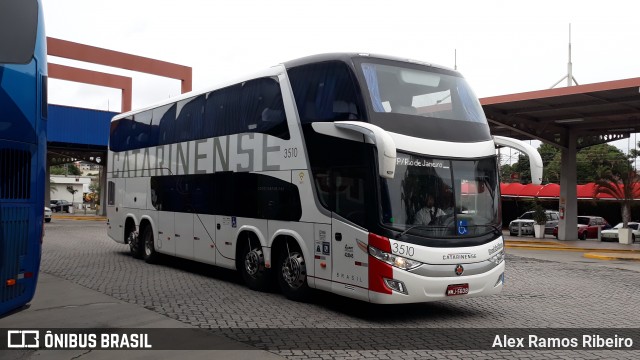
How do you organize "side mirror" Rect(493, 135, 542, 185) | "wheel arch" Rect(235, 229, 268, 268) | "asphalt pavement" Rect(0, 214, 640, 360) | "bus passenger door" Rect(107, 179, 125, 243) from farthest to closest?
1. "bus passenger door" Rect(107, 179, 125, 243)
2. "wheel arch" Rect(235, 229, 268, 268)
3. "side mirror" Rect(493, 135, 542, 185)
4. "asphalt pavement" Rect(0, 214, 640, 360)

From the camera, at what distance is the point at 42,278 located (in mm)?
12375

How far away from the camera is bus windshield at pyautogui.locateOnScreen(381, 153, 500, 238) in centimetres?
840

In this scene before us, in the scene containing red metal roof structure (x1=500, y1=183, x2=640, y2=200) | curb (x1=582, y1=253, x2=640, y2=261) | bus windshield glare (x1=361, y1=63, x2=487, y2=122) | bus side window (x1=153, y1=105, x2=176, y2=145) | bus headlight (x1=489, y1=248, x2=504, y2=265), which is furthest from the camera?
red metal roof structure (x1=500, y1=183, x2=640, y2=200)

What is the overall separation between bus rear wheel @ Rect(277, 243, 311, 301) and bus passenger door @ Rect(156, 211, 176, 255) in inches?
175

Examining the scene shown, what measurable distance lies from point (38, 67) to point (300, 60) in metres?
4.54

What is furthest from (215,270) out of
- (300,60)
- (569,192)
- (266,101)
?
(569,192)

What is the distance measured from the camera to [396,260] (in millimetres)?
8203

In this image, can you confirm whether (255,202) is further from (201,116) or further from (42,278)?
(42,278)

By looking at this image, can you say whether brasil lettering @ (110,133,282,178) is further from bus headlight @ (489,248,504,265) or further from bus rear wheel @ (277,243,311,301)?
bus headlight @ (489,248,504,265)

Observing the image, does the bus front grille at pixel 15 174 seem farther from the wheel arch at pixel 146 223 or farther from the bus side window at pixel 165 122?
the wheel arch at pixel 146 223

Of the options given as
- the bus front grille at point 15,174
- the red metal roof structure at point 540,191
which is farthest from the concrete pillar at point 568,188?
the bus front grille at point 15,174

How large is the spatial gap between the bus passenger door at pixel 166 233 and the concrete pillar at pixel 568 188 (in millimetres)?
21442

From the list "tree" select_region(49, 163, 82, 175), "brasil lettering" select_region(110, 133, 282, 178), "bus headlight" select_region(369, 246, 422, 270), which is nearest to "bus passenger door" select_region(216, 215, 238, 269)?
"brasil lettering" select_region(110, 133, 282, 178)

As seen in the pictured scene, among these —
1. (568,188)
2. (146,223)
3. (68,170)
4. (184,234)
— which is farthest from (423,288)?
(68,170)
